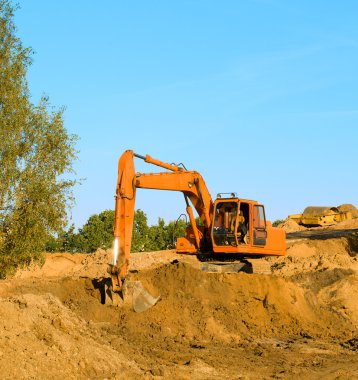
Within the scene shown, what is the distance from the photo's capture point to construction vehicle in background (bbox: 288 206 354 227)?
1925 inches

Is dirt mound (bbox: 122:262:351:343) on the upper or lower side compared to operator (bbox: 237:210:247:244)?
lower

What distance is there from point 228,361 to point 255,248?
293 inches

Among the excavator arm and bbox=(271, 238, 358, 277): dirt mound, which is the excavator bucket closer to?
the excavator arm

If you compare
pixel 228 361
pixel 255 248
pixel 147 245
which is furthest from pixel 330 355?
pixel 147 245

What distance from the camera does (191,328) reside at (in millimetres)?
19062

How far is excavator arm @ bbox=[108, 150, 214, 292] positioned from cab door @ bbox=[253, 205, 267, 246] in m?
1.58

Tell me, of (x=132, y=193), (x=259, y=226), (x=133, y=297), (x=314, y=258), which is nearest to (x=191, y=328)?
(x=133, y=297)

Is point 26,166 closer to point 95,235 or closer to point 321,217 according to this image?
point 321,217

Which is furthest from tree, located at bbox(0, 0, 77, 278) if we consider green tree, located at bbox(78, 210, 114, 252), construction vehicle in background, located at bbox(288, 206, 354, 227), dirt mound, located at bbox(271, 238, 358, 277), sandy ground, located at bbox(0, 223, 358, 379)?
green tree, located at bbox(78, 210, 114, 252)

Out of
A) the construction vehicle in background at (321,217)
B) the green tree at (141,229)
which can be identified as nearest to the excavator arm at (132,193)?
the construction vehicle in background at (321,217)

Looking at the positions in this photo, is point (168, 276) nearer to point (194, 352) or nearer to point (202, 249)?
point (202, 249)

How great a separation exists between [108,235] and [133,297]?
43.0m

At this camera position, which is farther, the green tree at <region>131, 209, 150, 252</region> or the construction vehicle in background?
the green tree at <region>131, 209, 150, 252</region>

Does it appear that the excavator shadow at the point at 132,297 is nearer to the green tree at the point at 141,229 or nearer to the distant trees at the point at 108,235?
the distant trees at the point at 108,235
